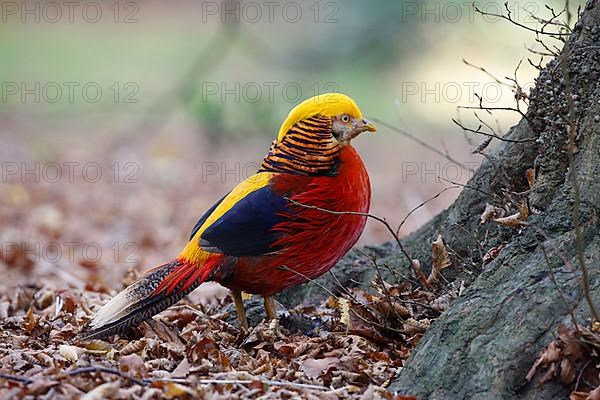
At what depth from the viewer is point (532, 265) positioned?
361 centimetres

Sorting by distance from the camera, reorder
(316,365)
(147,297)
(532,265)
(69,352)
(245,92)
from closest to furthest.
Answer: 1. (532,265)
2. (316,365)
3. (69,352)
4. (147,297)
5. (245,92)

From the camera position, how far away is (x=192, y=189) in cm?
1189

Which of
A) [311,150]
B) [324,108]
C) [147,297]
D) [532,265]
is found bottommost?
[147,297]

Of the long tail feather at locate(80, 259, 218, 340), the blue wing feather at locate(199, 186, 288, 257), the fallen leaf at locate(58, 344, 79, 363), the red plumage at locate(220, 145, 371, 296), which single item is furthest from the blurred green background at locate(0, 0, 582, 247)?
the fallen leaf at locate(58, 344, 79, 363)

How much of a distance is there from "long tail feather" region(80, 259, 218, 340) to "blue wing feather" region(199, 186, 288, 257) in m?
0.13

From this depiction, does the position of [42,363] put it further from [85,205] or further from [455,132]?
[455,132]

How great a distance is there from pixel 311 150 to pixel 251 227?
53 centimetres

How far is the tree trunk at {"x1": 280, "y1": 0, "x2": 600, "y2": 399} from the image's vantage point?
10.9 ft

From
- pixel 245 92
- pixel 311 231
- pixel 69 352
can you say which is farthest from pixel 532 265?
pixel 245 92

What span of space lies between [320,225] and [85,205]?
6.58m

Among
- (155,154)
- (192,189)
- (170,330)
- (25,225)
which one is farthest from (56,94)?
(170,330)

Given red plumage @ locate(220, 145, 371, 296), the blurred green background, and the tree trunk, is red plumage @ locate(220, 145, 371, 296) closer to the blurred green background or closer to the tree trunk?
the tree trunk

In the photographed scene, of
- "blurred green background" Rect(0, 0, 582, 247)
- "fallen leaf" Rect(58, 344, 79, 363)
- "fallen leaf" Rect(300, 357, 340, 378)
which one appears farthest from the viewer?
"blurred green background" Rect(0, 0, 582, 247)

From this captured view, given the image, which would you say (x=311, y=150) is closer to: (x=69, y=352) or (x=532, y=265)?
(x=532, y=265)
